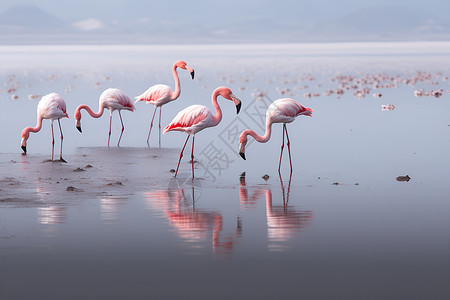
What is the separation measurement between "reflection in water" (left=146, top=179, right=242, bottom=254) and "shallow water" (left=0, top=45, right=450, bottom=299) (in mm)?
23

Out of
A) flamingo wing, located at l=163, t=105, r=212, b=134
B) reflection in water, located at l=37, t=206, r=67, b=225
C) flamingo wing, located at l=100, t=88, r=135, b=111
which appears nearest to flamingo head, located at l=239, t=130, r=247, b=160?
flamingo wing, located at l=163, t=105, r=212, b=134

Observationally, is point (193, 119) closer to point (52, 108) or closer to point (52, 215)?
point (52, 108)

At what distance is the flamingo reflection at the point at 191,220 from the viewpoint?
25.0 feet

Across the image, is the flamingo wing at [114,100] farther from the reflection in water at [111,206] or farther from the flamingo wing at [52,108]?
the reflection in water at [111,206]

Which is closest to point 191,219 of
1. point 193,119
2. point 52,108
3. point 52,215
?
point 52,215

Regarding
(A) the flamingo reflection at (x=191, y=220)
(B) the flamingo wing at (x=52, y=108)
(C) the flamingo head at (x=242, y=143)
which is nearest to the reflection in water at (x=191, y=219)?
(A) the flamingo reflection at (x=191, y=220)

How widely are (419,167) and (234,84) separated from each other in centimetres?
2057

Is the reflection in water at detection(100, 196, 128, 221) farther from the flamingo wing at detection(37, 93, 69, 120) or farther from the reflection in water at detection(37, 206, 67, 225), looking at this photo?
the flamingo wing at detection(37, 93, 69, 120)

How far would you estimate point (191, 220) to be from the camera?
855 cm

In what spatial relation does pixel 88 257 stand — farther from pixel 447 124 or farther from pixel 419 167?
pixel 447 124

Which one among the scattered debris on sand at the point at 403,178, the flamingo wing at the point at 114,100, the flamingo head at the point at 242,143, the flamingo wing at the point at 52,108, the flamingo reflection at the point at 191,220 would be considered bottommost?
the flamingo reflection at the point at 191,220

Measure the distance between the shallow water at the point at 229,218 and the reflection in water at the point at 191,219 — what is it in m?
0.02

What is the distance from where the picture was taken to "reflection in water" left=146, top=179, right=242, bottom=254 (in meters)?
7.62

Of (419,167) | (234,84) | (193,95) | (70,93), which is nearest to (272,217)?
(419,167)
